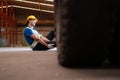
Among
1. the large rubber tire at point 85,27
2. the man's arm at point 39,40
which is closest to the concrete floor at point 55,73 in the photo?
the large rubber tire at point 85,27

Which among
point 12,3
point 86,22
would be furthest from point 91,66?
point 12,3

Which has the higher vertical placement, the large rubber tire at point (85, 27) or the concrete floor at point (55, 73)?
the large rubber tire at point (85, 27)

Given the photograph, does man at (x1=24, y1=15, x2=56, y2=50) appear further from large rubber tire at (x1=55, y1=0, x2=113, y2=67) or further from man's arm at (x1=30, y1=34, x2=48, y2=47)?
large rubber tire at (x1=55, y1=0, x2=113, y2=67)

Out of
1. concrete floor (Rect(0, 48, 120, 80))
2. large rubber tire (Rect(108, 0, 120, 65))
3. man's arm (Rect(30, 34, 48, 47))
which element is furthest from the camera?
man's arm (Rect(30, 34, 48, 47))

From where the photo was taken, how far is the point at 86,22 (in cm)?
120

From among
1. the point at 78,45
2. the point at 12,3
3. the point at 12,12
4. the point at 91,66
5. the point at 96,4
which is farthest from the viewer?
the point at 12,12

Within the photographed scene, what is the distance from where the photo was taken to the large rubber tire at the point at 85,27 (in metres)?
1.16

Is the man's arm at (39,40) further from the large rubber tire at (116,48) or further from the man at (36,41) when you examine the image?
the large rubber tire at (116,48)

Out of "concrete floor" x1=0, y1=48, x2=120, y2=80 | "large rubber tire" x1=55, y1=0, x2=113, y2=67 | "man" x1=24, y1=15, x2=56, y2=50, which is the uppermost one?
"large rubber tire" x1=55, y1=0, x2=113, y2=67

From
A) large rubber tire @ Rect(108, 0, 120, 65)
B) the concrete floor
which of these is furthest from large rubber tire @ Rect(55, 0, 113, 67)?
large rubber tire @ Rect(108, 0, 120, 65)

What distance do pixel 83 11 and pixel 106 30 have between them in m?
0.15

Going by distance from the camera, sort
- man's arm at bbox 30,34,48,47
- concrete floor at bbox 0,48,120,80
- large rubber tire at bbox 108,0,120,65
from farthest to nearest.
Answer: man's arm at bbox 30,34,48,47
large rubber tire at bbox 108,0,120,65
concrete floor at bbox 0,48,120,80

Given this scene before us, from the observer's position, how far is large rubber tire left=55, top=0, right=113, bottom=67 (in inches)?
45.7

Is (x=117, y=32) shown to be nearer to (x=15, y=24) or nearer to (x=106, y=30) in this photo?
(x=106, y=30)
